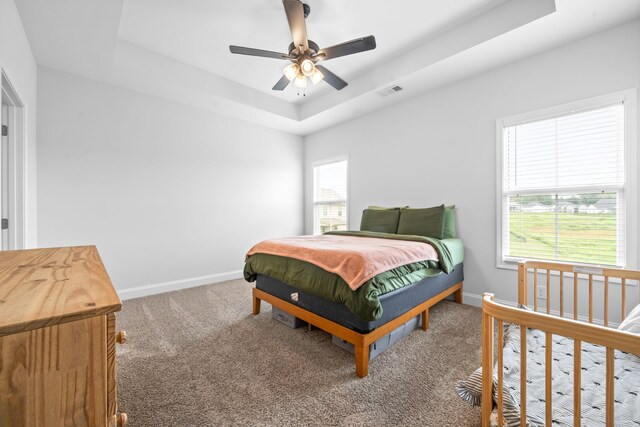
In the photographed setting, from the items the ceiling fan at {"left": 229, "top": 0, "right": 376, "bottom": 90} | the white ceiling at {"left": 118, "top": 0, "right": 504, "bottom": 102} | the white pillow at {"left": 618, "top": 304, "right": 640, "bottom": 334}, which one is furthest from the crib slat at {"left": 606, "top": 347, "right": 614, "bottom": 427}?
the white ceiling at {"left": 118, "top": 0, "right": 504, "bottom": 102}

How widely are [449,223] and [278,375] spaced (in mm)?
2427

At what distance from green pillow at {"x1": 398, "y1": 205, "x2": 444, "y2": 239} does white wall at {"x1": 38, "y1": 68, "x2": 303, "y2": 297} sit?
2.45m

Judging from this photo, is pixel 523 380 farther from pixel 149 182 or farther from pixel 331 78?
pixel 149 182

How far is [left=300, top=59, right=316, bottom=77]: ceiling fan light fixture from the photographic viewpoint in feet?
7.59

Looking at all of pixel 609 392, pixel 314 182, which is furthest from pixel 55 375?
pixel 314 182

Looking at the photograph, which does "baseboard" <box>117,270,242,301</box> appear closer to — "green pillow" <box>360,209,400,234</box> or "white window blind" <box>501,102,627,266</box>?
"green pillow" <box>360,209,400,234</box>

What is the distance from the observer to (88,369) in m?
0.54

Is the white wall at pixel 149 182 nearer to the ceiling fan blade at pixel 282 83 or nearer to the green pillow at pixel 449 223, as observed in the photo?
the ceiling fan blade at pixel 282 83

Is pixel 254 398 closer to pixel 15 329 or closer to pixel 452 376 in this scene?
pixel 452 376

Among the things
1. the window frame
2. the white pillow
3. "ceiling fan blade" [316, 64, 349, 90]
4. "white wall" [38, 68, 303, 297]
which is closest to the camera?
the white pillow

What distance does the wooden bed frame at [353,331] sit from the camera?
1.76 metres

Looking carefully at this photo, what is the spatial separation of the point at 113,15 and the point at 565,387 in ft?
12.1

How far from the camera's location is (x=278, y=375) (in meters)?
1.79

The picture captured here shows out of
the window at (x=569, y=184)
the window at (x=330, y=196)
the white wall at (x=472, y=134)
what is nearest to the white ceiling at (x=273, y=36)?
the white wall at (x=472, y=134)
